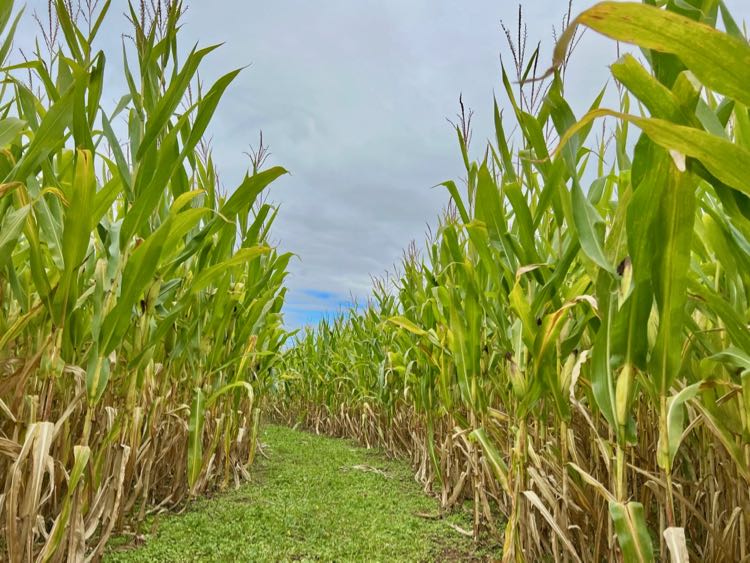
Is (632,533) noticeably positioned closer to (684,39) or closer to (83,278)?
(684,39)

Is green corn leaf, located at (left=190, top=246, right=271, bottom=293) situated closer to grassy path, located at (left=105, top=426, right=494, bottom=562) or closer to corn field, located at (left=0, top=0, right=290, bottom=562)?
corn field, located at (left=0, top=0, right=290, bottom=562)

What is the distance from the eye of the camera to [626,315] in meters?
0.89

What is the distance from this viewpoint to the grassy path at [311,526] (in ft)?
5.51

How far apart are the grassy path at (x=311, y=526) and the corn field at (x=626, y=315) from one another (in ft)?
0.69

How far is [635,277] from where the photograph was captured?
0.84m

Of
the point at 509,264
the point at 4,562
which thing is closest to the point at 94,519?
the point at 4,562

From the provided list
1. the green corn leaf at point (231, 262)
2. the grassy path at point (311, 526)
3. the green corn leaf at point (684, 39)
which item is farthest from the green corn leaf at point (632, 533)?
the green corn leaf at point (231, 262)

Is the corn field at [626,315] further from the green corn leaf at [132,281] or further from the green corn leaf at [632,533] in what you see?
the green corn leaf at [132,281]

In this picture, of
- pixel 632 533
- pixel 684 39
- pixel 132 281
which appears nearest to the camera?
pixel 684 39

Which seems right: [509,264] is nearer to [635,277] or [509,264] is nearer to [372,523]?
[635,277]

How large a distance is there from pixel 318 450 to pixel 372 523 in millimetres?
2117

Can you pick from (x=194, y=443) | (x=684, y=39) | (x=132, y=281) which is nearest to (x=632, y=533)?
(x=684, y=39)

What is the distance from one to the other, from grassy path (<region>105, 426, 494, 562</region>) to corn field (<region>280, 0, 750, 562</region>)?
0.21 metres

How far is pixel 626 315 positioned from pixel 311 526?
5.30 ft
